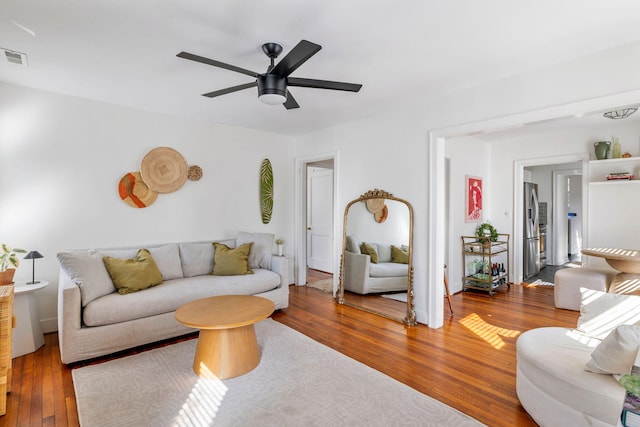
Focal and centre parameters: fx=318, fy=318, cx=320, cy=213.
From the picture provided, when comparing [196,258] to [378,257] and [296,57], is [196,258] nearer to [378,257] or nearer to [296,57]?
[378,257]

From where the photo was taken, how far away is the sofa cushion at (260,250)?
4.29 meters

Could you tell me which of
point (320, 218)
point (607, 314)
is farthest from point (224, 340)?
point (320, 218)

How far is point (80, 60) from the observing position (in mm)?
2639

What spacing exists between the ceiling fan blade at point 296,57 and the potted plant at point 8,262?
9.68 feet

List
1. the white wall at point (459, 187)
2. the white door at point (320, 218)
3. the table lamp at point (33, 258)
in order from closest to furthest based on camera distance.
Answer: the table lamp at point (33, 258), the white wall at point (459, 187), the white door at point (320, 218)

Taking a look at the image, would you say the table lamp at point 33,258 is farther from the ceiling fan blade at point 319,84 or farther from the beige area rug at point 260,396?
the ceiling fan blade at point 319,84

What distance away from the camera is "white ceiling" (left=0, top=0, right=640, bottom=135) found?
76.3 inches

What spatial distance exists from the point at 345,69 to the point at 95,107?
2900 mm

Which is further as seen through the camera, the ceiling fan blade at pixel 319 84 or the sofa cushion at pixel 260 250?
the sofa cushion at pixel 260 250

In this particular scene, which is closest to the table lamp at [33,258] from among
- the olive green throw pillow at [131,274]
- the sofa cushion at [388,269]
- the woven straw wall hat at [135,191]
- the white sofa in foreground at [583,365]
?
the olive green throw pillow at [131,274]

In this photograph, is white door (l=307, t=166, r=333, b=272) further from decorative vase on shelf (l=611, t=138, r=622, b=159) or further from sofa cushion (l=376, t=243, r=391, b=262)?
decorative vase on shelf (l=611, t=138, r=622, b=159)

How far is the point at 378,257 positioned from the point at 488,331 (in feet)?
4.79

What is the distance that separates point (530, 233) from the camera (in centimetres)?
581

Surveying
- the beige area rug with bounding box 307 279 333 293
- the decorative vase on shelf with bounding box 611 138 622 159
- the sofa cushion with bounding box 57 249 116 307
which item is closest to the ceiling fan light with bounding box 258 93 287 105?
the sofa cushion with bounding box 57 249 116 307
